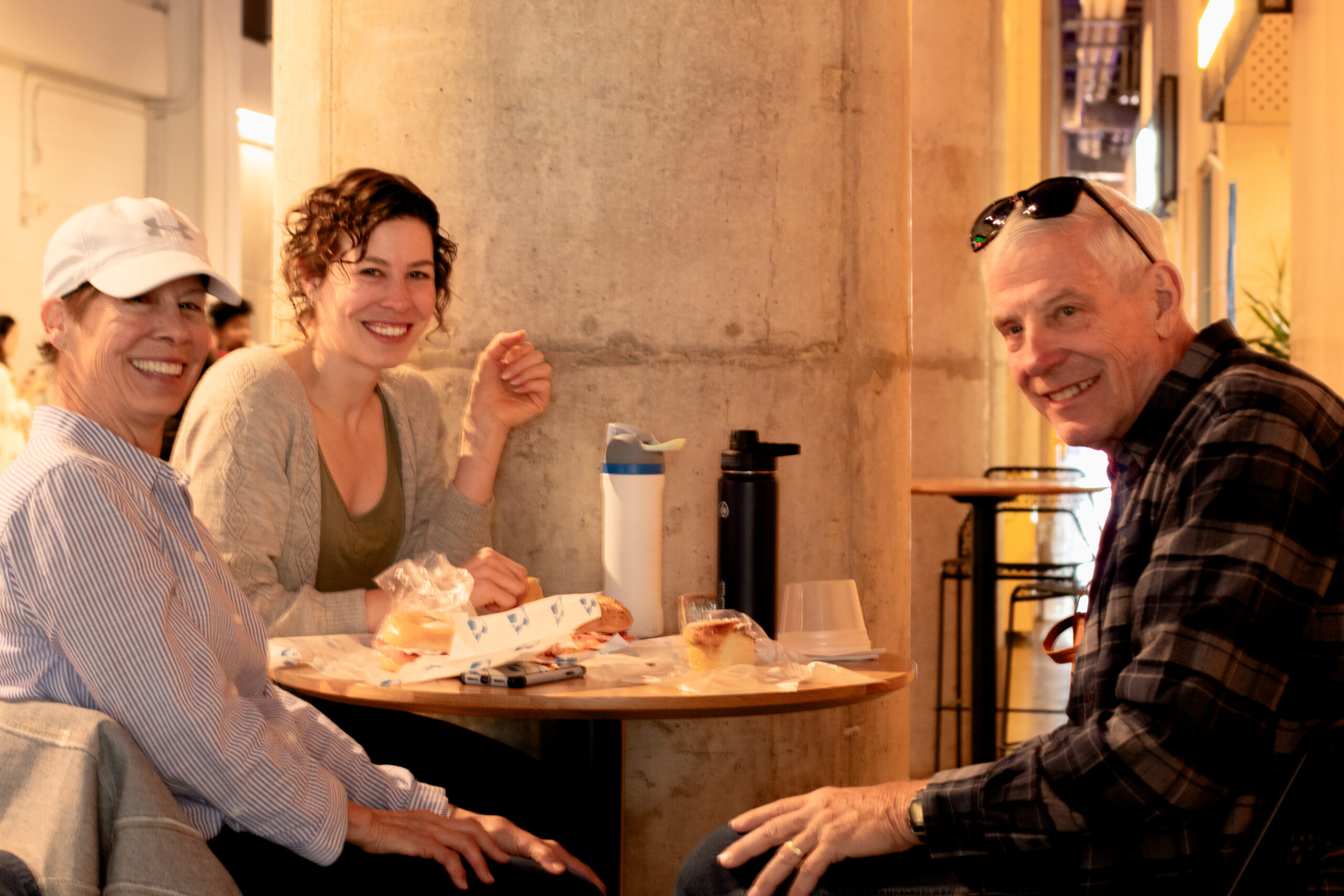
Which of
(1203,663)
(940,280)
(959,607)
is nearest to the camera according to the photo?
(1203,663)

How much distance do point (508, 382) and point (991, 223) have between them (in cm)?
133

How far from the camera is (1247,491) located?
126cm

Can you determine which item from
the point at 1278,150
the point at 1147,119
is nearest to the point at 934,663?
the point at 1278,150

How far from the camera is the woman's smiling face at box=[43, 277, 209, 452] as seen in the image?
5.59 ft

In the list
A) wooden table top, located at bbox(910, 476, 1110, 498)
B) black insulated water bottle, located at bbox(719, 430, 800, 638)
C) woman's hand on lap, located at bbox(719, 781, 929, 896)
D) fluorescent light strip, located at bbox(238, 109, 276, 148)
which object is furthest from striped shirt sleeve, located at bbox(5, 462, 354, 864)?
fluorescent light strip, located at bbox(238, 109, 276, 148)

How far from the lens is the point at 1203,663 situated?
4.07 ft

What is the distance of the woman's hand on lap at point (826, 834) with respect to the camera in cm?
143

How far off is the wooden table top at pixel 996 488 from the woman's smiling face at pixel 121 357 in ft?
8.20

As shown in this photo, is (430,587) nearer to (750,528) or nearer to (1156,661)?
(750,528)

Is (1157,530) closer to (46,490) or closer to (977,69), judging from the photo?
(46,490)

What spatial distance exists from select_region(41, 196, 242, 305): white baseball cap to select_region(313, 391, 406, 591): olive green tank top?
79cm

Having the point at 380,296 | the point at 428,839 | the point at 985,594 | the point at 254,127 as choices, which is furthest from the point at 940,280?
the point at 254,127

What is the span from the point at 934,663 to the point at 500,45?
3326 millimetres

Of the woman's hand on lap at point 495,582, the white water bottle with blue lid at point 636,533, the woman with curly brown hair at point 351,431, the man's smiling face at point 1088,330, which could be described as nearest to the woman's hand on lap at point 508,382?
the woman with curly brown hair at point 351,431
